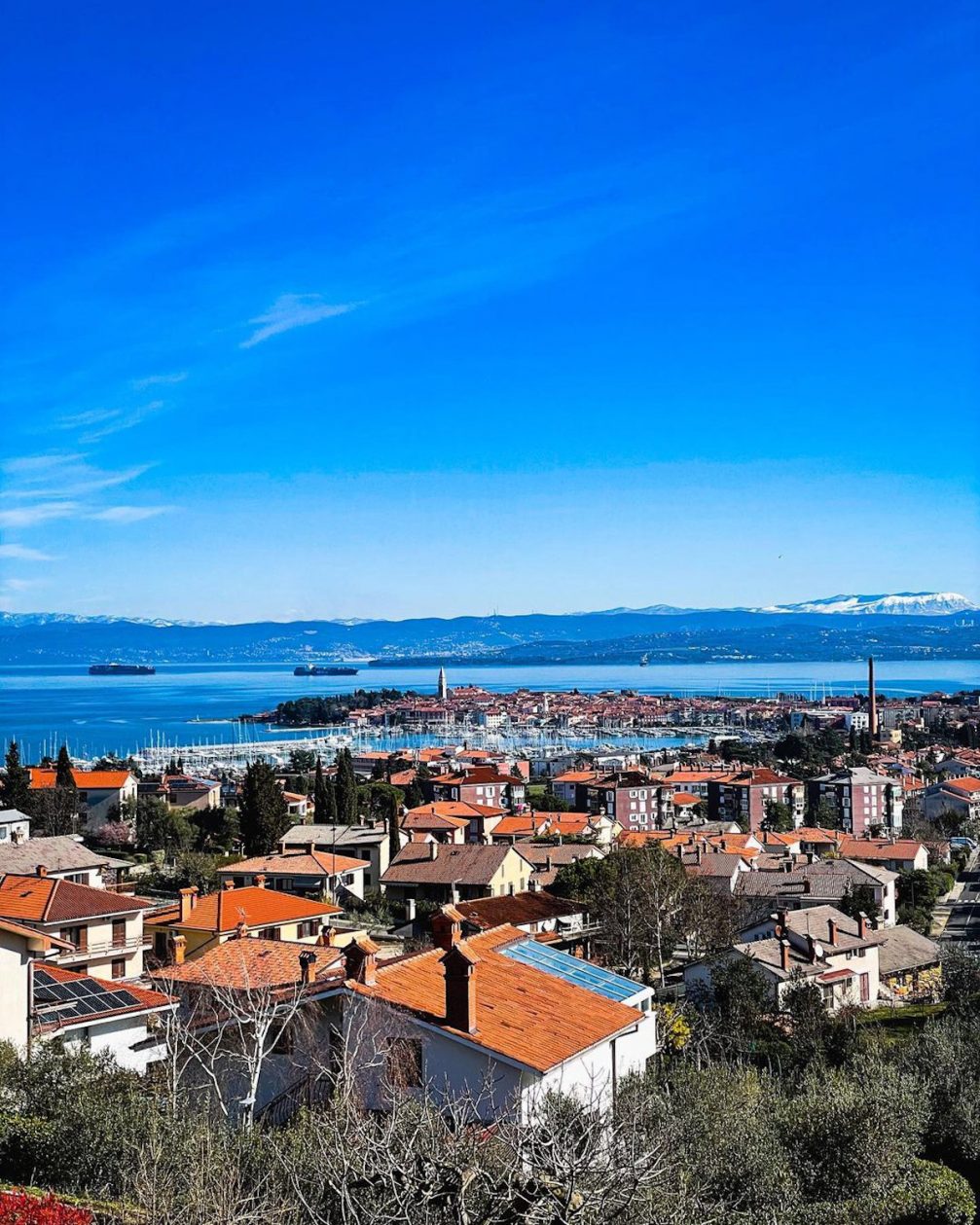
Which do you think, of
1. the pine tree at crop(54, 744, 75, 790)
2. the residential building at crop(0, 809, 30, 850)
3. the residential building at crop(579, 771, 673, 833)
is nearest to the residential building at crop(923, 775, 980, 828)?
the residential building at crop(579, 771, 673, 833)

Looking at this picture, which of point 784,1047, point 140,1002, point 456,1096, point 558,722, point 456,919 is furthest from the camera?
point 558,722

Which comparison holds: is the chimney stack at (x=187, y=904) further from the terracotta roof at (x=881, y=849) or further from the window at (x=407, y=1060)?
the terracotta roof at (x=881, y=849)

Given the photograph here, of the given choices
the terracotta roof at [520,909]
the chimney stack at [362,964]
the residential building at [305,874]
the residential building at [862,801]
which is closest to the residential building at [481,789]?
the residential building at [862,801]

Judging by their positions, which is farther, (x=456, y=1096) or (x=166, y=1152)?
(x=456, y=1096)

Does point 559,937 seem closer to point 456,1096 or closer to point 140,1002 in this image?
point 140,1002

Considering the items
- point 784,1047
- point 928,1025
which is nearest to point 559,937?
point 784,1047

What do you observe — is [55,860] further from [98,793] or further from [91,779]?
[91,779]

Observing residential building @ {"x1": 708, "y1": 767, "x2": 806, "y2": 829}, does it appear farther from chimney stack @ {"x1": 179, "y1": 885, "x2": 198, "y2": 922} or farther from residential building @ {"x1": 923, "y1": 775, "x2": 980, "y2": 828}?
chimney stack @ {"x1": 179, "y1": 885, "x2": 198, "y2": 922}
